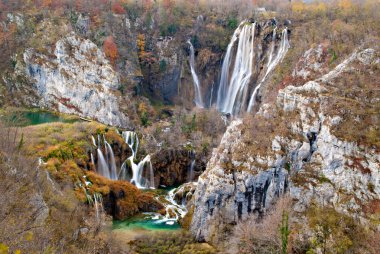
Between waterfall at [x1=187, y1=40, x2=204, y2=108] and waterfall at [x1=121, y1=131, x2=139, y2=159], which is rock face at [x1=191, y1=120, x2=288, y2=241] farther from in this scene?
waterfall at [x1=187, y1=40, x2=204, y2=108]

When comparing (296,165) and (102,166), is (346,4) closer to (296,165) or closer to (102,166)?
(296,165)

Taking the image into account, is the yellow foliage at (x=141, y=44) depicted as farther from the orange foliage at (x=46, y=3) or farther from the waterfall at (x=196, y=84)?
the orange foliage at (x=46, y=3)

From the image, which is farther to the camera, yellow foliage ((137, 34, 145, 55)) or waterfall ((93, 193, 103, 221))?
yellow foliage ((137, 34, 145, 55))

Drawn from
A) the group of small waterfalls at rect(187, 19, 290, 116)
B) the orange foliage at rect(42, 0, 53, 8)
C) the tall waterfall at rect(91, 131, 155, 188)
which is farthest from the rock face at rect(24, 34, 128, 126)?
the tall waterfall at rect(91, 131, 155, 188)

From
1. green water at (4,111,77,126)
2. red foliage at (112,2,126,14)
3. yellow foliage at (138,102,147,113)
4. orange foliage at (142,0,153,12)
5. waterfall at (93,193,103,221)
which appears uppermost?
orange foliage at (142,0,153,12)

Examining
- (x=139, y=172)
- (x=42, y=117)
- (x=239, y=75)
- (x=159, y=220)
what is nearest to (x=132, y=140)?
(x=139, y=172)

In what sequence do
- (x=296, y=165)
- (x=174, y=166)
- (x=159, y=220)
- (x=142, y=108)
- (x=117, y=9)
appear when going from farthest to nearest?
(x=117, y=9) → (x=142, y=108) → (x=174, y=166) → (x=159, y=220) → (x=296, y=165)

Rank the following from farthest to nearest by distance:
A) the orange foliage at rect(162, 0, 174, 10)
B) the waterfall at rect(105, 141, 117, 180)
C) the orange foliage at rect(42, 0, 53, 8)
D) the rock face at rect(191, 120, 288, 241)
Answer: the orange foliage at rect(162, 0, 174, 10) < the orange foliage at rect(42, 0, 53, 8) < the waterfall at rect(105, 141, 117, 180) < the rock face at rect(191, 120, 288, 241)
